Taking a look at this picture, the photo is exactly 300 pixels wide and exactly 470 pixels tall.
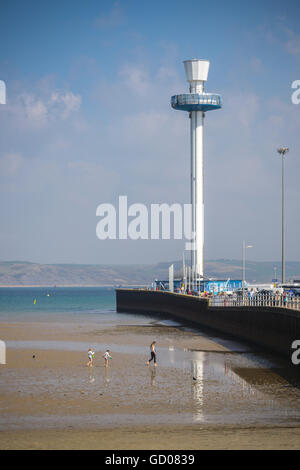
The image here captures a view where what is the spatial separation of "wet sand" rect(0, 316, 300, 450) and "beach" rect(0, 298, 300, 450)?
0.12ft

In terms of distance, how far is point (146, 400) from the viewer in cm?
2966

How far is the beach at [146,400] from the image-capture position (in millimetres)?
22453

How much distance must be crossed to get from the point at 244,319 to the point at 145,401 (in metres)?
26.3

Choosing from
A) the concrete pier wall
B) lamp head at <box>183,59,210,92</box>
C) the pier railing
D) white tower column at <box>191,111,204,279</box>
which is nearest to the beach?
the concrete pier wall

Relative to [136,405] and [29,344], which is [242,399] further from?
[29,344]

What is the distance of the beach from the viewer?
73.7 ft

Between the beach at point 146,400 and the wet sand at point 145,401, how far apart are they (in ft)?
0.12

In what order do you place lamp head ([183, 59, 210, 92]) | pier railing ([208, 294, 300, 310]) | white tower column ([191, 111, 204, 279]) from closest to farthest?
pier railing ([208, 294, 300, 310]), white tower column ([191, 111, 204, 279]), lamp head ([183, 59, 210, 92])

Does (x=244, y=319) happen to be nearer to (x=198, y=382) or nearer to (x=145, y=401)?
(x=198, y=382)

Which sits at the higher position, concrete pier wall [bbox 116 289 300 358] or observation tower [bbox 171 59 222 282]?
observation tower [bbox 171 59 222 282]

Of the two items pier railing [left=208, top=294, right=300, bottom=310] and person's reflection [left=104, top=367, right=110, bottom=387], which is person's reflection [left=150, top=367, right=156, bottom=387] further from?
pier railing [left=208, top=294, right=300, bottom=310]

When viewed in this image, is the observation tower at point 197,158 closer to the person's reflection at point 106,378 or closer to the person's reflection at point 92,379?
the person's reflection at point 106,378

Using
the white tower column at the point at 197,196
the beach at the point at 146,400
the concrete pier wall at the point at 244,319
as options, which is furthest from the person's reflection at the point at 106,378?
the white tower column at the point at 197,196

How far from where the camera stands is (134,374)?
37062 millimetres
